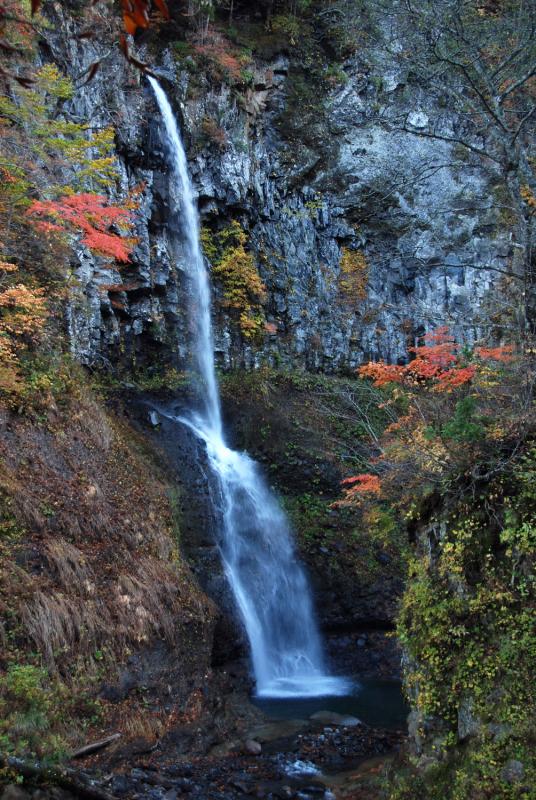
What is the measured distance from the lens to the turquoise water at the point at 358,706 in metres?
8.76

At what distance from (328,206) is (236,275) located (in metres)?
4.99

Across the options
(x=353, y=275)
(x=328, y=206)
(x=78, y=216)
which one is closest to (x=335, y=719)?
(x=78, y=216)

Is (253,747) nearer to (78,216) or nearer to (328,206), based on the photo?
(78,216)

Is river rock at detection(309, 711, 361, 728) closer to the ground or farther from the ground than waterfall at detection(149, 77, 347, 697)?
closer to the ground

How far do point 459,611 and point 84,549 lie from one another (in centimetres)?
513

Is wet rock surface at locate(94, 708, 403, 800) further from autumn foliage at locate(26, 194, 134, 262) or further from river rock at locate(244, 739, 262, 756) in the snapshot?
autumn foliage at locate(26, 194, 134, 262)

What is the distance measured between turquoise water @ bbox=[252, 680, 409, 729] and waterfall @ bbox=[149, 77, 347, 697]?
1.07ft

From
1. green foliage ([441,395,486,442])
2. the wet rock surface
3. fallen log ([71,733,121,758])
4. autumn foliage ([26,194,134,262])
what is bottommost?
the wet rock surface

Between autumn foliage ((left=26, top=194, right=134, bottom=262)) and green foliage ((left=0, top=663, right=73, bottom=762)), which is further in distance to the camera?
A: autumn foliage ((left=26, top=194, right=134, bottom=262))

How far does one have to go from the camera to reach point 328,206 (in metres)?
19.6

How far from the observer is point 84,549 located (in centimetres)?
794

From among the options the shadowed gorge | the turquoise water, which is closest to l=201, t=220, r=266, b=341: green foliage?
the shadowed gorge

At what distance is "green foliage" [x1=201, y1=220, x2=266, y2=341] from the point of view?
1678 centimetres

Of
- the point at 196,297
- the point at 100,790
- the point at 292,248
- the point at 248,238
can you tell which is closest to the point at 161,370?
the point at 196,297
